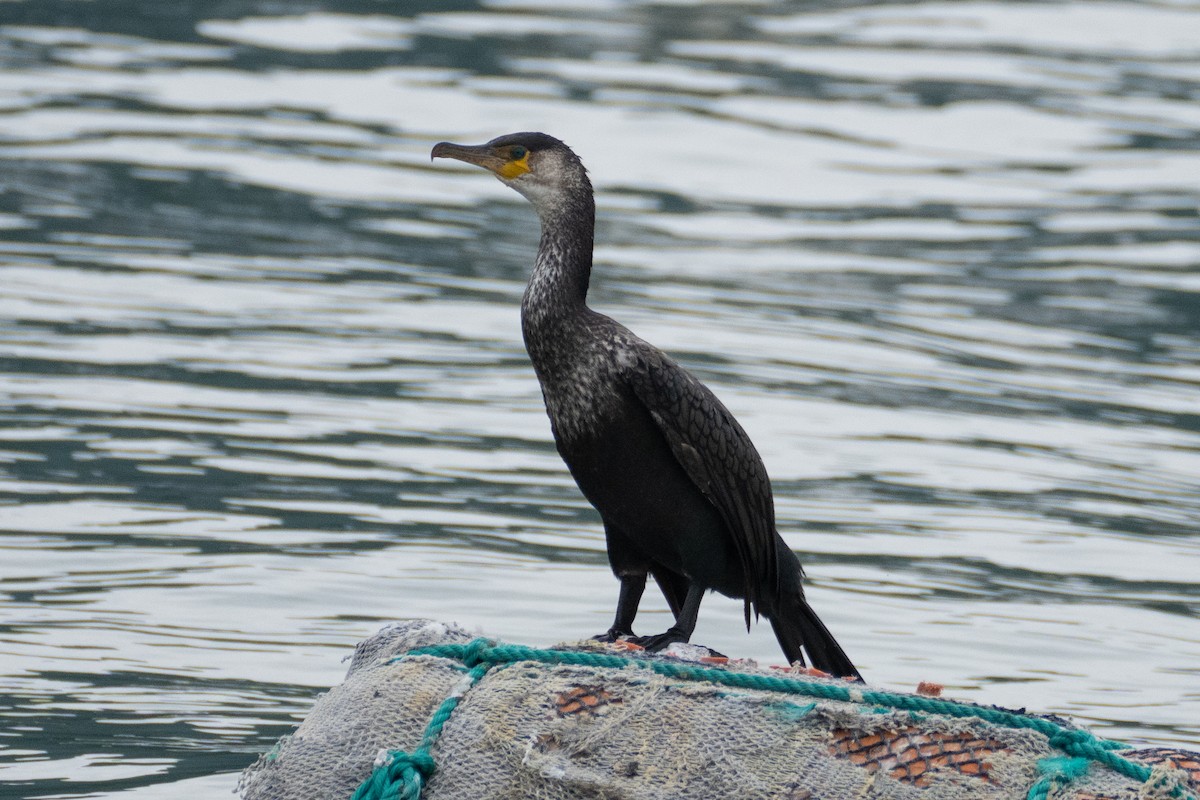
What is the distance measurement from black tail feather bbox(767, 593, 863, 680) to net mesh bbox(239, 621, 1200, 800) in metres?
1.25

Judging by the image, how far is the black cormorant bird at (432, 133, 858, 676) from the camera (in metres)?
Result: 5.15

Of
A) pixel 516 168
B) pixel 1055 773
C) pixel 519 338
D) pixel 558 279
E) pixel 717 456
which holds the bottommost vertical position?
pixel 519 338

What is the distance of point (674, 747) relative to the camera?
402 cm

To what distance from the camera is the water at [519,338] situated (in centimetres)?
699

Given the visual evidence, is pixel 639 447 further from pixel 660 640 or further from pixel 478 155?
pixel 478 155

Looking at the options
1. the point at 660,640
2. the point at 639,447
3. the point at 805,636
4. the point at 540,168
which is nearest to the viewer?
the point at 660,640

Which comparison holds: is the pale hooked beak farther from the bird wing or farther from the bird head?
the bird wing

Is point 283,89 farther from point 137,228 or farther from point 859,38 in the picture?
point 859,38

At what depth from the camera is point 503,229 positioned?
45.8 ft

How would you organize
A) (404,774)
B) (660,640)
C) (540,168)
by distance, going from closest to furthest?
(404,774)
(660,640)
(540,168)

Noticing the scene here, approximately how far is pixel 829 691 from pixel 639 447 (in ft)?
4.03

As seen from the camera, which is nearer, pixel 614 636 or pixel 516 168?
pixel 614 636

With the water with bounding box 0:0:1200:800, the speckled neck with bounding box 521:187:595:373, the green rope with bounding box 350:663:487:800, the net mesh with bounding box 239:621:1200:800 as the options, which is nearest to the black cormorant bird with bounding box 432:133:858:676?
the speckled neck with bounding box 521:187:595:373

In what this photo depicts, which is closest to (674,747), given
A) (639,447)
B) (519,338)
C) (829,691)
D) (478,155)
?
(829,691)
